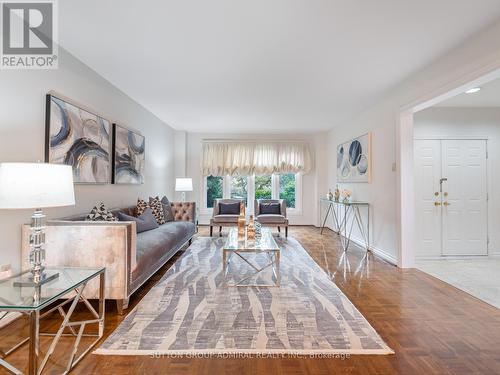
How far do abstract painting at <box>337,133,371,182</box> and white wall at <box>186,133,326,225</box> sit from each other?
3.40ft

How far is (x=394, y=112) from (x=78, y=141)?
4176mm

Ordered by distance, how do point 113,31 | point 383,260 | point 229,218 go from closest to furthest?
point 113,31, point 383,260, point 229,218

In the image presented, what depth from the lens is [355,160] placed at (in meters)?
5.20

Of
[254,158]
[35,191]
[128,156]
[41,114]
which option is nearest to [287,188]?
[254,158]

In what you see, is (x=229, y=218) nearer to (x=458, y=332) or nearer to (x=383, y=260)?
(x=383, y=260)

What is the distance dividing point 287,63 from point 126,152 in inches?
108

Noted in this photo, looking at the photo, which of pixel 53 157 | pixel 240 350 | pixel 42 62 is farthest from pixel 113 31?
pixel 240 350

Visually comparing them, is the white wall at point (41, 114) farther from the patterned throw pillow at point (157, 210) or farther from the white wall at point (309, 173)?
the white wall at point (309, 173)

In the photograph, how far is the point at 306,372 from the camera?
1619mm

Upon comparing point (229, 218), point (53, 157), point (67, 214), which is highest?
point (53, 157)

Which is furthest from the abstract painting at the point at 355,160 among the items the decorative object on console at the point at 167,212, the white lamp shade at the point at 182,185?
the decorative object on console at the point at 167,212

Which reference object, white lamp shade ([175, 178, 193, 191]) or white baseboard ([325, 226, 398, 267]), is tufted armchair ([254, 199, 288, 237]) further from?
white lamp shade ([175, 178, 193, 191])

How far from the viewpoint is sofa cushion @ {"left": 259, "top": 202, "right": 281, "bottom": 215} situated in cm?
604

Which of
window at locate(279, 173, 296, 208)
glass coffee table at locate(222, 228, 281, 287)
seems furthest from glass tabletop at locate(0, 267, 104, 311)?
window at locate(279, 173, 296, 208)
